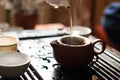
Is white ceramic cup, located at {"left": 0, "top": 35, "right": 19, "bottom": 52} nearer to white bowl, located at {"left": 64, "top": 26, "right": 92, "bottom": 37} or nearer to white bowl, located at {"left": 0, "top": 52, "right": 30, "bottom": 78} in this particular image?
white bowl, located at {"left": 0, "top": 52, "right": 30, "bottom": 78}

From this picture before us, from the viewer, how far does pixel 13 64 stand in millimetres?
809

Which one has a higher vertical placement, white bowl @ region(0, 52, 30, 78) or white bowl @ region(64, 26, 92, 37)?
white bowl @ region(64, 26, 92, 37)

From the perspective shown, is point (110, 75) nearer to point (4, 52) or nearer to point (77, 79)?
point (77, 79)

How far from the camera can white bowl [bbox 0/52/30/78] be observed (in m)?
0.76

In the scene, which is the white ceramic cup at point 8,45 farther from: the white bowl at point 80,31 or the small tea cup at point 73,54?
the white bowl at point 80,31

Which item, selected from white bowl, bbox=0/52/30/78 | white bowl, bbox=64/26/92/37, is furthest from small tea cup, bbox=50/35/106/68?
white bowl, bbox=64/26/92/37

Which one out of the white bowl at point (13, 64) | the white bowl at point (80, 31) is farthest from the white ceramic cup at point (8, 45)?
the white bowl at point (80, 31)

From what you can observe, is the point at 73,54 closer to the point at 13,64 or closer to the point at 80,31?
the point at 13,64

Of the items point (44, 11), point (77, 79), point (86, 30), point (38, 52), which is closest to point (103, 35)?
point (44, 11)

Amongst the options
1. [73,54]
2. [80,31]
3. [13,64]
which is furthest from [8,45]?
[80,31]

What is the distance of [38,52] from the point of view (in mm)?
998

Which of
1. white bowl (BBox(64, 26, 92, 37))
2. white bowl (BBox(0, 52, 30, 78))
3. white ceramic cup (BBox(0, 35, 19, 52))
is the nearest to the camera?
white bowl (BBox(0, 52, 30, 78))

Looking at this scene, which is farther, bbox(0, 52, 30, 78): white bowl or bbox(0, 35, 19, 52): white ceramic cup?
bbox(0, 35, 19, 52): white ceramic cup

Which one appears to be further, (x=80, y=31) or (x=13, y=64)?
(x=80, y=31)
